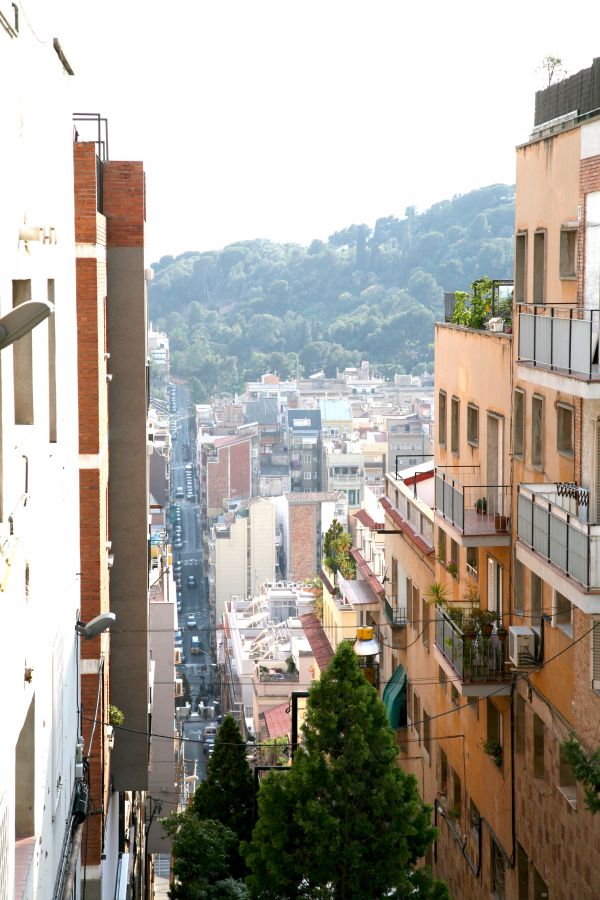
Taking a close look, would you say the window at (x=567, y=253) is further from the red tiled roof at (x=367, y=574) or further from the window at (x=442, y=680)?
the red tiled roof at (x=367, y=574)

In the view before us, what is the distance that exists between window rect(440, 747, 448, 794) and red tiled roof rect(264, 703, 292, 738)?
22.8 meters

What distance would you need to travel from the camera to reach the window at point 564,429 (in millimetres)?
15352

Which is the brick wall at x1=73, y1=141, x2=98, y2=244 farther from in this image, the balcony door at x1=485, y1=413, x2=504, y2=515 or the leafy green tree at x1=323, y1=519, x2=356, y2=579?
the leafy green tree at x1=323, y1=519, x2=356, y2=579

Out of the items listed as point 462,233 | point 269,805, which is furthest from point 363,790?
point 462,233

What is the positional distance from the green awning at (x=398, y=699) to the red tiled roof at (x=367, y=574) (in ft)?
9.92

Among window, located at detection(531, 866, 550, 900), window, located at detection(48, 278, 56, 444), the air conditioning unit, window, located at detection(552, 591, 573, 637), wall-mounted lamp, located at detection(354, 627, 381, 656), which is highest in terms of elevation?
window, located at detection(48, 278, 56, 444)

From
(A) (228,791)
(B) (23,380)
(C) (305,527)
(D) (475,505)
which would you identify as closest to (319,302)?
(C) (305,527)

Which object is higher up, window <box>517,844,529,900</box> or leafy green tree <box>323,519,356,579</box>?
leafy green tree <box>323,519,356,579</box>

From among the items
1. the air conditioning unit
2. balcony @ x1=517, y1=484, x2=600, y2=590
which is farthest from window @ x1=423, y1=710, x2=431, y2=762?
balcony @ x1=517, y1=484, x2=600, y2=590

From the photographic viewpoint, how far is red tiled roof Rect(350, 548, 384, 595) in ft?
97.3

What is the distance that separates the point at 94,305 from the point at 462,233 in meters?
144

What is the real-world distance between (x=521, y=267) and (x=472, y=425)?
3763mm

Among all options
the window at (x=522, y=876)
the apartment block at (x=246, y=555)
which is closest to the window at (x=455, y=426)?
the window at (x=522, y=876)

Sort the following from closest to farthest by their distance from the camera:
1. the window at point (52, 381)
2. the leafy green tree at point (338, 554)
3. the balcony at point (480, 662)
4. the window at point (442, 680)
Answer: the window at point (52, 381), the balcony at point (480, 662), the window at point (442, 680), the leafy green tree at point (338, 554)
